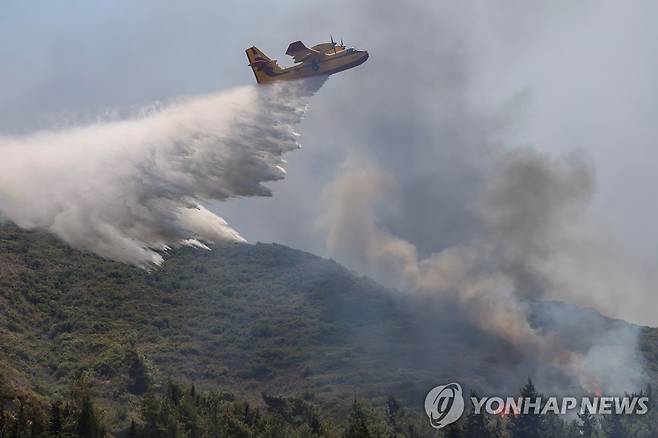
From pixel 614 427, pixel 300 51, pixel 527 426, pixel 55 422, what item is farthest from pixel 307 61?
pixel 614 427

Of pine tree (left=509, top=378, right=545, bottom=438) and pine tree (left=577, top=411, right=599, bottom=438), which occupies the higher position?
pine tree (left=577, top=411, right=599, bottom=438)

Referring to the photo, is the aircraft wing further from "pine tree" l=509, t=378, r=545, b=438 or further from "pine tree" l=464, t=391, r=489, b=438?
"pine tree" l=509, t=378, r=545, b=438

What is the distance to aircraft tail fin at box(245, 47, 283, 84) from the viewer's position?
236 ft

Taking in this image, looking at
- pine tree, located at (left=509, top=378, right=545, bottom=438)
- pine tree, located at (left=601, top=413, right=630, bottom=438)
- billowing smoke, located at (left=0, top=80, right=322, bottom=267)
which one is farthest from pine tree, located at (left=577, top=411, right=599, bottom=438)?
billowing smoke, located at (left=0, top=80, right=322, bottom=267)

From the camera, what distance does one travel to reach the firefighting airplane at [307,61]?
7081cm

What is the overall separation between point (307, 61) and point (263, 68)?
3.73 metres

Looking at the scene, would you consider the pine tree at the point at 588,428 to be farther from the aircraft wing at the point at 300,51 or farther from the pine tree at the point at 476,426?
the aircraft wing at the point at 300,51

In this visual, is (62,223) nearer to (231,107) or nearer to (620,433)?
(231,107)

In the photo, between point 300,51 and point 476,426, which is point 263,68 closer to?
point 300,51

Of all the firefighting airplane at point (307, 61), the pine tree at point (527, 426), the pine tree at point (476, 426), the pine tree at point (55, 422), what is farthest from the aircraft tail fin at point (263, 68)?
the pine tree at point (527, 426)

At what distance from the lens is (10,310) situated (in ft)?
366

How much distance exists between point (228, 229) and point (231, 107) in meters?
12.2

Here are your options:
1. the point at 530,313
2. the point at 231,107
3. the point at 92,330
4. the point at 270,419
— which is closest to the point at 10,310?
the point at 92,330

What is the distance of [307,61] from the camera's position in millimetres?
70812
